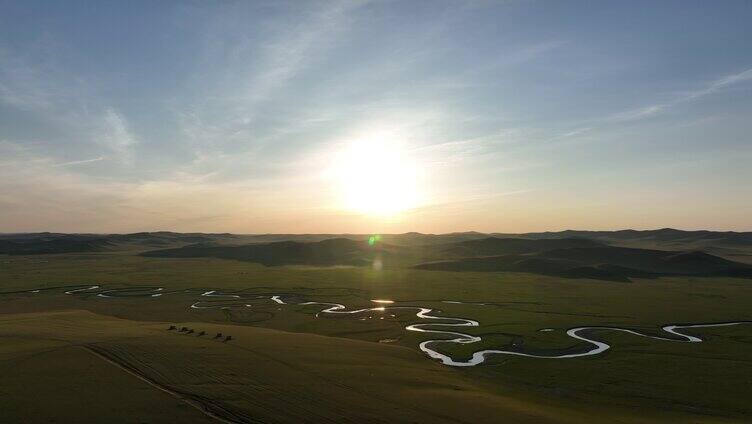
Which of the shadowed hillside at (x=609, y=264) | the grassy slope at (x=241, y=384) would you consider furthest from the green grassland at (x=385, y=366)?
the shadowed hillside at (x=609, y=264)

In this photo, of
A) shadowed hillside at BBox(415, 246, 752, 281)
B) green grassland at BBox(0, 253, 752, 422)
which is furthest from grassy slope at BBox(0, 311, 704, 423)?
shadowed hillside at BBox(415, 246, 752, 281)

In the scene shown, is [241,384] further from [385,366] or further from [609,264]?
[609,264]

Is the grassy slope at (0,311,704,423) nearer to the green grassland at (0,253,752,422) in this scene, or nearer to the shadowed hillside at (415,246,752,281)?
the green grassland at (0,253,752,422)

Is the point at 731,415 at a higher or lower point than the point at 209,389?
lower

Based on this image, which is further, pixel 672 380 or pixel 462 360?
pixel 462 360

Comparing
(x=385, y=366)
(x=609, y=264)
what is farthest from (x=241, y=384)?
(x=609, y=264)

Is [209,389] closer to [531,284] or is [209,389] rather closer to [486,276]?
[531,284]

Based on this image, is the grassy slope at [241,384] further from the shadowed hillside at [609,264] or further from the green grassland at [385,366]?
the shadowed hillside at [609,264]

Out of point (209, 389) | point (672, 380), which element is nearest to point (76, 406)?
point (209, 389)
